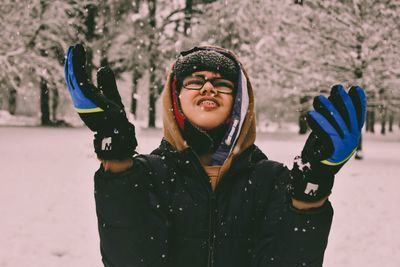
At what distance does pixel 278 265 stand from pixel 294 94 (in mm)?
14752

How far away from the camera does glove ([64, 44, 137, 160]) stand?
159 centimetres

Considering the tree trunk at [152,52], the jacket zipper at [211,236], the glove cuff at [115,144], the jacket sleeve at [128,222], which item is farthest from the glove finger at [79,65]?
the tree trunk at [152,52]

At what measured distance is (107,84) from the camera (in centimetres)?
170

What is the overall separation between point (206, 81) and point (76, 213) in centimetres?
603

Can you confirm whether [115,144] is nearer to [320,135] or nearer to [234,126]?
[234,126]

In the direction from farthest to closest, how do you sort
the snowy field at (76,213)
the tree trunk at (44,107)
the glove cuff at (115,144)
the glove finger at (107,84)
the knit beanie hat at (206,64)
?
1. the tree trunk at (44,107)
2. the snowy field at (76,213)
3. the knit beanie hat at (206,64)
4. the glove finger at (107,84)
5. the glove cuff at (115,144)

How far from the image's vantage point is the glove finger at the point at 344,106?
58.4 inches

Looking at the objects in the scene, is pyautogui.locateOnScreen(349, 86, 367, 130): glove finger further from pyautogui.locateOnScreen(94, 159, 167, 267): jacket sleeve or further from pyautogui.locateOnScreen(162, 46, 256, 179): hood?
pyautogui.locateOnScreen(94, 159, 167, 267): jacket sleeve

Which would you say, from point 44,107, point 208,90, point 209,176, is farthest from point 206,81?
point 44,107

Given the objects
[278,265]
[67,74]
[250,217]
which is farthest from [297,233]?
[67,74]

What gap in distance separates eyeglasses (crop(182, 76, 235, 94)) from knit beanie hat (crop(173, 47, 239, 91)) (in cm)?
3

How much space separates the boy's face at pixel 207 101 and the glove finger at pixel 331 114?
54 centimetres

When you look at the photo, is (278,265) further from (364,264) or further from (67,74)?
(364,264)

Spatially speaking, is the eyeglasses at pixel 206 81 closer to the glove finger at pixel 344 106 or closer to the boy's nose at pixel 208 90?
the boy's nose at pixel 208 90
